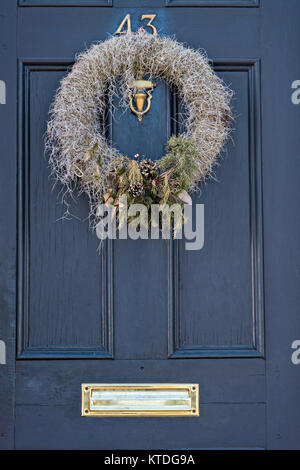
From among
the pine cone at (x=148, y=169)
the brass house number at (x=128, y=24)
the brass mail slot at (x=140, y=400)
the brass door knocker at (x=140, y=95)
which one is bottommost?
the brass mail slot at (x=140, y=400)

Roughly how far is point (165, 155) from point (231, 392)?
779mm

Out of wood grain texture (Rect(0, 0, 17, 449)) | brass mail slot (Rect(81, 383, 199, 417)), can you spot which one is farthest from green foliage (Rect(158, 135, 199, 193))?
brass mail slot (Rect(81, 383, 199, 417))

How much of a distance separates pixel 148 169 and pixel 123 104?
25 centimetres

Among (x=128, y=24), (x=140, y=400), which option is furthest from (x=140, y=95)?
(x=140, y=400)

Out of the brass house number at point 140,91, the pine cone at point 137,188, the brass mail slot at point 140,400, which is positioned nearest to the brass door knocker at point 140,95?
the brass house number at point 140,91

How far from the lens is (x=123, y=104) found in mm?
1774

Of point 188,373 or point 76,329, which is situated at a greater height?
point 76,329

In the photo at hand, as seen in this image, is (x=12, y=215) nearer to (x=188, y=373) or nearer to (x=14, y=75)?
(x=14, y=75)

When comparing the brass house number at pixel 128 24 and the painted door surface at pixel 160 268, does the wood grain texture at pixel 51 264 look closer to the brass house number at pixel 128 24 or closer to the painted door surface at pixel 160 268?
the painted door surface at pixel 160 268

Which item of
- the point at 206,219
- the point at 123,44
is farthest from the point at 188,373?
the point at 123,44

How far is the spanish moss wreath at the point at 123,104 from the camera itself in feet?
5.55

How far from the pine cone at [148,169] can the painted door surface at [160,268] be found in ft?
0.39

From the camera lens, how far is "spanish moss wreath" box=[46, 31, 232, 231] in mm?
1692
